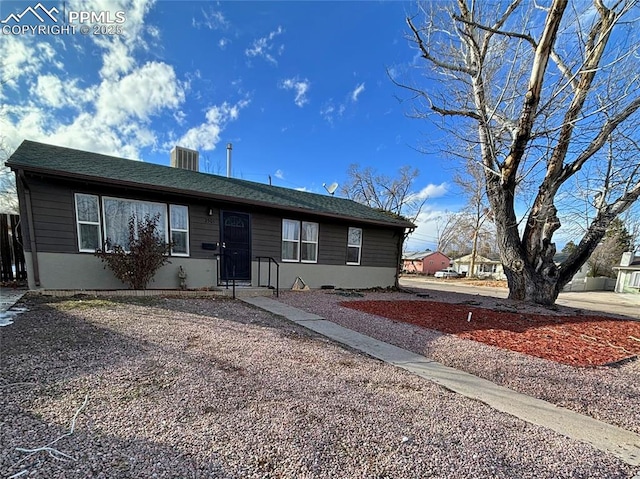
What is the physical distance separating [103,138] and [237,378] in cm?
1176

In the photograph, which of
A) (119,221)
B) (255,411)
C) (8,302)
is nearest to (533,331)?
(255,411)

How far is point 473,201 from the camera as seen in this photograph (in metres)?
27.3

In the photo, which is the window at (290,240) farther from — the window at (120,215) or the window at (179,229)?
the window at (120,215)

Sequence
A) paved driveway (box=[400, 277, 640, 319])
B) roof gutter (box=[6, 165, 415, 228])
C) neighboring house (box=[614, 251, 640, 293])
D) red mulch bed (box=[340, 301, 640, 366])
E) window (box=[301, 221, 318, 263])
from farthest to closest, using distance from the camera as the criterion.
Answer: neighboring house (box=[614, 251, 640, 293]) < paved driveway (box=[400, 277, 640, 319]) < window (box=[301, 221, 318, 263]) < roof gutter (box=[6, 165, 415, 228]) < red mulch bed (box=[340, 301, 640, 366])

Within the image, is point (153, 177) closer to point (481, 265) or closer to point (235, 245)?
point (235, 245)

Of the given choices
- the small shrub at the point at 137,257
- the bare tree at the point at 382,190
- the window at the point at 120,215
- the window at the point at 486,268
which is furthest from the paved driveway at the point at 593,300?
the window at the point at 486,268

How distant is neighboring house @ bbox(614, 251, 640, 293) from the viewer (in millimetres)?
21047

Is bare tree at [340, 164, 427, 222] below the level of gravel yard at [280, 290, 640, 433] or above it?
above

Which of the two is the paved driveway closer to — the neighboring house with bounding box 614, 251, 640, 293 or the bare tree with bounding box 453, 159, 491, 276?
the neighboring house with bounding box 614, 251, 640, 293

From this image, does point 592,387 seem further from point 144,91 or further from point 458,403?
point 144,91

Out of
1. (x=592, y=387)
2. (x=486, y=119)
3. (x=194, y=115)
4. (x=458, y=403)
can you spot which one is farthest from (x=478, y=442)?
(x=194, y=115)

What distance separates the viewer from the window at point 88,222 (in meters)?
6.38

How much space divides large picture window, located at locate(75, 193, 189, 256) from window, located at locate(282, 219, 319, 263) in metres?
2.96

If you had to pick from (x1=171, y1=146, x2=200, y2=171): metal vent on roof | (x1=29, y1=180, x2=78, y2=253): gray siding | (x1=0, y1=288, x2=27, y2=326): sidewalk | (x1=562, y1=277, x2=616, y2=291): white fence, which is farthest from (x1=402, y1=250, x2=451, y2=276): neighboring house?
(x1=0, y1=288, x2=27, y2=326): sidewalk
